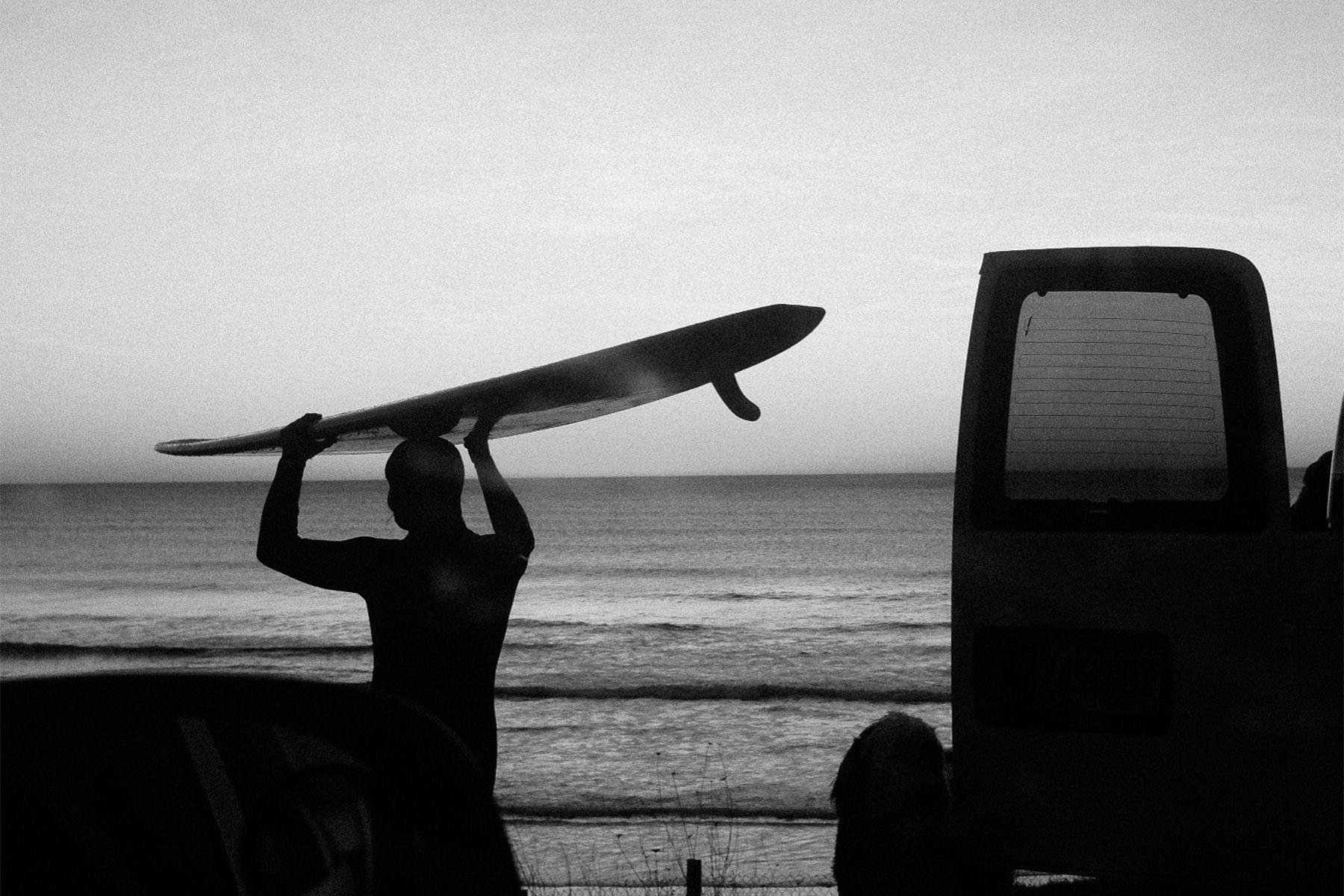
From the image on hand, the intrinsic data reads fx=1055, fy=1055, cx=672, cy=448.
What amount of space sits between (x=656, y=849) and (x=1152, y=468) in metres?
7.63

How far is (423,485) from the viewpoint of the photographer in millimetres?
4043

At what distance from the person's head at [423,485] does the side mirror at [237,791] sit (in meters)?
2.52

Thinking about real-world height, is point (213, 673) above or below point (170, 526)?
above

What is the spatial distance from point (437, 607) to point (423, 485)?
18.3 inches

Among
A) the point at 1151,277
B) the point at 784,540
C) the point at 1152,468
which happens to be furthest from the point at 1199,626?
the point at 784,540

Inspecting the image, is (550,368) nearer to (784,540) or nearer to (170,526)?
(784,540)

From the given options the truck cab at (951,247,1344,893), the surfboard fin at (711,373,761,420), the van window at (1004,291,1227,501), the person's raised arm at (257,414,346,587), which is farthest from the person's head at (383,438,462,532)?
the van window at (1004,291,1227,501)

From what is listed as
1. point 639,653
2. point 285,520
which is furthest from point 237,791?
point 639,653

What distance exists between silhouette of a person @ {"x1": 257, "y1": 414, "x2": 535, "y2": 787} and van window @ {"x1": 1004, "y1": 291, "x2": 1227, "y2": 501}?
1.96 meters

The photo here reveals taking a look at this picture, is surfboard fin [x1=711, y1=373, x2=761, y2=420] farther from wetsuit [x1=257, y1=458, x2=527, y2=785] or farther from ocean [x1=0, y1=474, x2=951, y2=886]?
ocean [x1=0, y1=474, x2=951, y2=886]

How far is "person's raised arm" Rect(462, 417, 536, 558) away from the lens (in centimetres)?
435

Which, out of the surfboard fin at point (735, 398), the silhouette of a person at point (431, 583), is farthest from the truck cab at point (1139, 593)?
the silhouette of a person at point (431, 583)

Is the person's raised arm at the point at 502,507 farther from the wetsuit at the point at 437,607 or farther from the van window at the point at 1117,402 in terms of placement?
the van window at the point at 1117,402

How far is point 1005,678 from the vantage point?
112 inches
